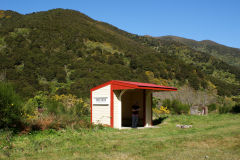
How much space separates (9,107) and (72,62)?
922 inches

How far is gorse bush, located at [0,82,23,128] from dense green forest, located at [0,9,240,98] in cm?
1211

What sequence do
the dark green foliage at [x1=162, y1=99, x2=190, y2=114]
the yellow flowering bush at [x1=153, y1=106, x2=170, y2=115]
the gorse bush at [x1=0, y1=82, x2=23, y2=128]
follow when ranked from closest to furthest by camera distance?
the gorse bush at [x1=0, y1=82, x2=23, y2=128]
the yellow flowering bush at [x1=153, y1=106, x2=170, y2=115]
the dark green foliage at [x1=162, y1=99, x2=190, y2=114]

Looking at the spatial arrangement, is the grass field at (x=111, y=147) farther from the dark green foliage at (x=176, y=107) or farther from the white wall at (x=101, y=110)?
the dark green foliage at (x=176, y=107)

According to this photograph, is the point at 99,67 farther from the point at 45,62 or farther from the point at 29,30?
the point at 29,30

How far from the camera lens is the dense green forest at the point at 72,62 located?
28562mm

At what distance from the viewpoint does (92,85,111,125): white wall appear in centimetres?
1437

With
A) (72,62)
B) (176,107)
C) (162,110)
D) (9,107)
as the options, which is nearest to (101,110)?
(9,107)

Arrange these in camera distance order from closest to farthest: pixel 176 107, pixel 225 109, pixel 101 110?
pixel 101 110, pixel 225 109, pixel 176 107

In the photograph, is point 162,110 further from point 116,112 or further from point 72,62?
point 72,62

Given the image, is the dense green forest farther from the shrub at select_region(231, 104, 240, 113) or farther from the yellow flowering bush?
the shrub at select_region(231, 104, 240, 113)

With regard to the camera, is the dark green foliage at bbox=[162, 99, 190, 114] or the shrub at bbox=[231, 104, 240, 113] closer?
the shrub at bbox=[231, 104, 240, 113]

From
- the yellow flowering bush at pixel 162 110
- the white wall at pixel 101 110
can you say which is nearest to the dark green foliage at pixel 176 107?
the yellow flowering bush at pixel 162 110

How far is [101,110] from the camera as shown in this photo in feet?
48.6

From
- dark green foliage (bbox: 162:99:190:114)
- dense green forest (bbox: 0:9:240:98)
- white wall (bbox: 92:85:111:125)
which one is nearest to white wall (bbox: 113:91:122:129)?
white wall (bbox: 92:85:111:125)
